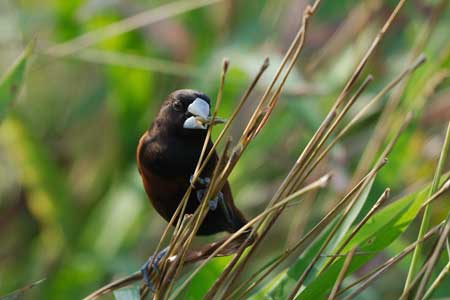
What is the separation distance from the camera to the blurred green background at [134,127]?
291 centimetres

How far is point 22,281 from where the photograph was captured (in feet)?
10.2

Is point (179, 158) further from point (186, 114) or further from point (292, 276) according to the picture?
point (292, 276)

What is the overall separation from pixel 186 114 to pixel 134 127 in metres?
1.43

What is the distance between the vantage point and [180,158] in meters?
1.76

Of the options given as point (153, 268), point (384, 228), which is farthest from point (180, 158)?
point (384, 228)

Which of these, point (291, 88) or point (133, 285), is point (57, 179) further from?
point (133, 285)

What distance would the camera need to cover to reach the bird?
5.70ft

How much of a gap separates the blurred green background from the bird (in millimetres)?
870

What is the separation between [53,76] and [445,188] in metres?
2.73

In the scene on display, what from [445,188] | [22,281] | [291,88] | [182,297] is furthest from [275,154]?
[445,188]

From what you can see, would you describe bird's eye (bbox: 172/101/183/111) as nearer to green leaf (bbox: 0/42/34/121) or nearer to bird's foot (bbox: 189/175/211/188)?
bird's foot (bbox: 189/175/211/188)

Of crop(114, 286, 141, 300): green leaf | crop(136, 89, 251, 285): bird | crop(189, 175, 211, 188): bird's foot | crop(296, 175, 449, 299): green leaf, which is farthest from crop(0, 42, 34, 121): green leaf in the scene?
crop(296, 175, 449, 299): green leaf

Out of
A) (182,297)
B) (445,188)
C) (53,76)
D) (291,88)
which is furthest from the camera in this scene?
(53,76)

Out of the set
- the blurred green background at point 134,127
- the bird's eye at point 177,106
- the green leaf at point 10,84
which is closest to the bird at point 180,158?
the bird's eye at point 177,106
